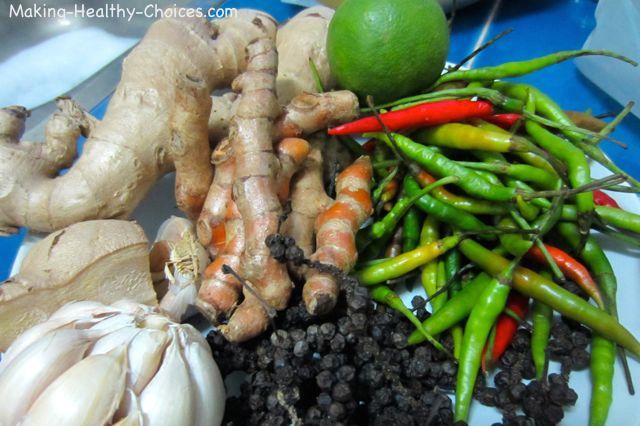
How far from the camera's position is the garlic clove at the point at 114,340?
2.03 feet

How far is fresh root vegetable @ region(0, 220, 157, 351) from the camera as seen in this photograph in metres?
0.75

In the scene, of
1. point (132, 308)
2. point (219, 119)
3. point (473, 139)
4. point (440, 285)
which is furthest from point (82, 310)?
point (473, 139)

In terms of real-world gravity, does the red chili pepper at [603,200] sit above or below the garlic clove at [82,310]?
below

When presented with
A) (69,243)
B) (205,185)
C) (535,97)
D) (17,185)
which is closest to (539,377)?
(535,97)

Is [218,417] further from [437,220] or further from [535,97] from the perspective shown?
[535,97]

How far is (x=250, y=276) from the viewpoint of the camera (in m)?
0.73

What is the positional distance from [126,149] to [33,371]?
0.41 metres

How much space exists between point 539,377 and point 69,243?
735 mm

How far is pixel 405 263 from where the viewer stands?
0.83 m

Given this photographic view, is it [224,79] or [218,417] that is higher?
[224,79]

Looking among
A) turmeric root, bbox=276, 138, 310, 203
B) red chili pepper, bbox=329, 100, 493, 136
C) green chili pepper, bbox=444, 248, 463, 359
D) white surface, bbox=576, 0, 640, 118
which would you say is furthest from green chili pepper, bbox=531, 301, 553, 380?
white surface, bbox=576, 0, 640, 118

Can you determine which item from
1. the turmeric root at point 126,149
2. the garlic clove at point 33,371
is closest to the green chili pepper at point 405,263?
the turmeric root at point 126,149

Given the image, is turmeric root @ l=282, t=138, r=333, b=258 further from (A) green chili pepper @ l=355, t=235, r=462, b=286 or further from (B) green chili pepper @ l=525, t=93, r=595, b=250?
(B) green chili pepper @ l=525, t=93, r=595, b=250

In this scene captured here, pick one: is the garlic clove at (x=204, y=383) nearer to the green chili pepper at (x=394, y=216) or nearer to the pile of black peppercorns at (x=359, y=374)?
the pile of black peppercorns at (x=359, y=374)
